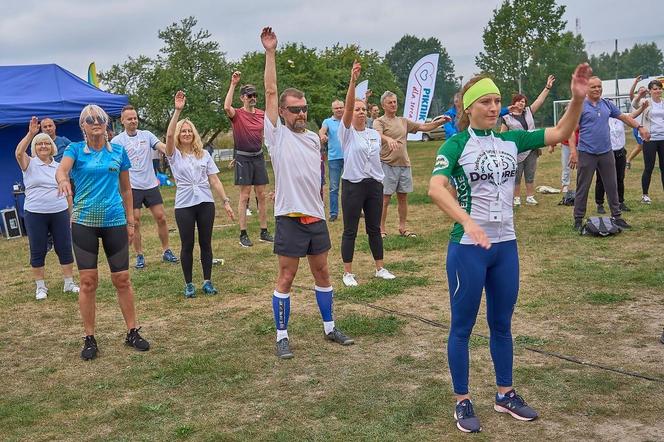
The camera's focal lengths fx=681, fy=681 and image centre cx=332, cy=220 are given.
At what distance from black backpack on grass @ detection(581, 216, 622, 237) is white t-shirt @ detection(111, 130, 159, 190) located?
5964 mm

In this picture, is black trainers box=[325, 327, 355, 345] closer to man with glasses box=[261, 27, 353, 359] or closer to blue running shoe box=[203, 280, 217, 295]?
man with glasses box=[261, 27, 353, 359]

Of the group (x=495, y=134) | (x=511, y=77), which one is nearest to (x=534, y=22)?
(x=511, y=77)

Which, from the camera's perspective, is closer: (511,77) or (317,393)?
(317,393)

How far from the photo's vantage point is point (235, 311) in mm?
6875

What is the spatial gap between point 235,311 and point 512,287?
357 cm

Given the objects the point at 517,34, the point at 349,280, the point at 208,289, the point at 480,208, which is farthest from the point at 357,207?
the point at 517,34

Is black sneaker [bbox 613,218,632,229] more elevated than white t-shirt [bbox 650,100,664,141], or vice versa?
white t-shirt [bbox 650,100,664,141]

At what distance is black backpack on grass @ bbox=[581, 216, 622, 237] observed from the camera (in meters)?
9.30

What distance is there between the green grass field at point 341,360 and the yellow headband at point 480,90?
1.91 m

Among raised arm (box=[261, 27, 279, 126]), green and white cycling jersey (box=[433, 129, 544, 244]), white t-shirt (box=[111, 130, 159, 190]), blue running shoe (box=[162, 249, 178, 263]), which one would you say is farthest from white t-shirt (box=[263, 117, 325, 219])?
blue running shoe (box=[162, 249, 178, 263])

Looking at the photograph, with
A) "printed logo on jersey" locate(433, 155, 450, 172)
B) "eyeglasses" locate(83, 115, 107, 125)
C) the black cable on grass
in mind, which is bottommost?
the black cable on grass

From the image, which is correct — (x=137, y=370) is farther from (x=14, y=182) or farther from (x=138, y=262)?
(x=14, y=182)

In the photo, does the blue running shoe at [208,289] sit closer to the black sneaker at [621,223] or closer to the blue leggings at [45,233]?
the blue leggings at [45,233]

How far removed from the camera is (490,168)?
12.6ft
